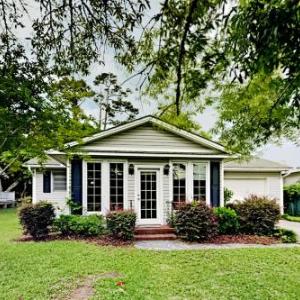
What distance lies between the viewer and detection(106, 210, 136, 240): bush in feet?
39.7

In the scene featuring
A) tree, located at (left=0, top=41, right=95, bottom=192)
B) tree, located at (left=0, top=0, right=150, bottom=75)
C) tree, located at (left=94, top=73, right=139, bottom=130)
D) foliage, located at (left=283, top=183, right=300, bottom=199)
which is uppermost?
tree, located at (left=94, top=73, right=139, bottom=130)

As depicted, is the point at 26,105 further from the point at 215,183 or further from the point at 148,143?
the point at 215,183

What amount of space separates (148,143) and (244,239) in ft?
16.1

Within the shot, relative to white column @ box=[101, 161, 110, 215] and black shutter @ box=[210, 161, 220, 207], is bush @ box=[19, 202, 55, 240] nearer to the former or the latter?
white column @ box=[101, 161, 110, 215]

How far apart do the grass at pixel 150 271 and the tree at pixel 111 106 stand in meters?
17.7

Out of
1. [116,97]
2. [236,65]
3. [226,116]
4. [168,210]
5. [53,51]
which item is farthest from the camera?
[116,97]

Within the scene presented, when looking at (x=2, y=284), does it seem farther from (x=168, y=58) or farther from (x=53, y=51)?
(x=168, y=58)

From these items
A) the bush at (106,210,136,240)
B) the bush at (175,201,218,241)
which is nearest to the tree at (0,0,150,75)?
the bush at (106,210,136,240)

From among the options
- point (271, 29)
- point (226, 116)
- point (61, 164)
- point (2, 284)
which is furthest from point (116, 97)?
point (271, 29)

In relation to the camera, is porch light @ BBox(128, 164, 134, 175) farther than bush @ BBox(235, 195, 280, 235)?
Result: Yes

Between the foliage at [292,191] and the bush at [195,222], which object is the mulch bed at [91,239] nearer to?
the bush at [195,222]

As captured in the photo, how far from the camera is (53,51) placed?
14.6 feet

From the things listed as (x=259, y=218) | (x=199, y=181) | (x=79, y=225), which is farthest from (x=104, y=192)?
(x=259, y=218)

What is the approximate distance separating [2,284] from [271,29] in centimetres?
677
